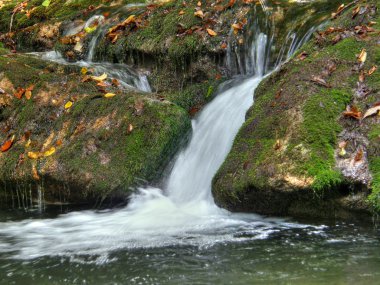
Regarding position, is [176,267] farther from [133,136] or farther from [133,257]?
[133,136]

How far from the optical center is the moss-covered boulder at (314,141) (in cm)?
400

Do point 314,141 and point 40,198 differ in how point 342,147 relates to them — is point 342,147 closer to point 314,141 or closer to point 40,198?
point 314,141

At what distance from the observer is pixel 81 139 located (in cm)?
549

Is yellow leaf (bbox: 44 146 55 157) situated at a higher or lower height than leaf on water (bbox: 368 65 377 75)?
lower

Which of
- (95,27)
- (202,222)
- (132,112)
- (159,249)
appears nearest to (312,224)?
(202,222)

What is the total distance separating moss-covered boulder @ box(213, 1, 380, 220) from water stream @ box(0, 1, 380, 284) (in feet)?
0.70

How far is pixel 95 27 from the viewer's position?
8.98m

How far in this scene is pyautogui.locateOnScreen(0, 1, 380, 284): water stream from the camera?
3.10m

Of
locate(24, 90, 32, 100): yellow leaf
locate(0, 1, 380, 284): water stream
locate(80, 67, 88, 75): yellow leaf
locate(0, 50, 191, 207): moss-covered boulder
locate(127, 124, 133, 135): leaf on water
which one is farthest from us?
locate(80, 67, 88, 75): yellow leaf

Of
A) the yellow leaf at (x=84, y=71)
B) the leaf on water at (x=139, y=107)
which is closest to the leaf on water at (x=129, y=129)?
the leaf on water at (x=139, y=107)

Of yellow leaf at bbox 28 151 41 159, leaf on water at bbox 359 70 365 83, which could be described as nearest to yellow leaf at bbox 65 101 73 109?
yellow leaf at bbox 28 151 41 159

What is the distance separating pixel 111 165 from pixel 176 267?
2.22m

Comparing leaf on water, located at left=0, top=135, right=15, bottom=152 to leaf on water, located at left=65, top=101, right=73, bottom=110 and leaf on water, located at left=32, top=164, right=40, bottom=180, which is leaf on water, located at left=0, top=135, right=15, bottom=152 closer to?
leaf on water, located at left=32, top=164, right=40, bottom=180

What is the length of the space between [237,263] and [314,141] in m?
1.54
